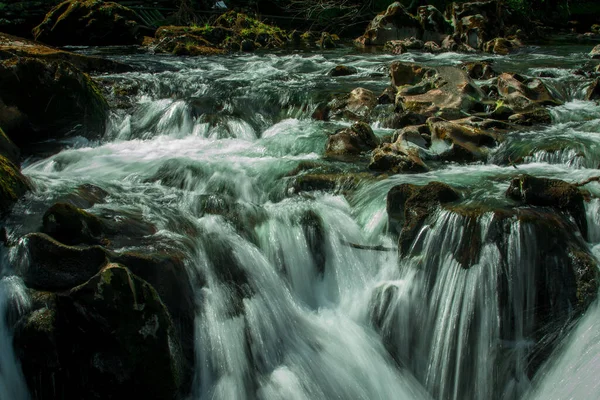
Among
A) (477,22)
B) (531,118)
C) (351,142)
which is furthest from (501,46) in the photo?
(351,142)

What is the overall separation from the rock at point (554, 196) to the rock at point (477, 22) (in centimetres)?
1420

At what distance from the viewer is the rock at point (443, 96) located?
899cm

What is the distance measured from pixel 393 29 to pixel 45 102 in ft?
48.9

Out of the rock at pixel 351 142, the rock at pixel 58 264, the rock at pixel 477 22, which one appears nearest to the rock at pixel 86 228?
the rock at pixel 58 264

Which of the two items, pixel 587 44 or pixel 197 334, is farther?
pixel 587 44

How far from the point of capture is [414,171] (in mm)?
6988

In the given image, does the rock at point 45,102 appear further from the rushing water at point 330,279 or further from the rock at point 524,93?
the rock at point 524,93

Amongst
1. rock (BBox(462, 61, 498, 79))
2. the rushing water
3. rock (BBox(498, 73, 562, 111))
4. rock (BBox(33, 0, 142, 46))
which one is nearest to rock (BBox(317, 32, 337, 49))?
rock (BBox(33, 0, 142, 46))

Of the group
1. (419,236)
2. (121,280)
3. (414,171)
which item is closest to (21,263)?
(121,280)

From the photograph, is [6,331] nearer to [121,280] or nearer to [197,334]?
[121,280]

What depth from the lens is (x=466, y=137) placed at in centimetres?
771

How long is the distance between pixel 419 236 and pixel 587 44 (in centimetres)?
1562

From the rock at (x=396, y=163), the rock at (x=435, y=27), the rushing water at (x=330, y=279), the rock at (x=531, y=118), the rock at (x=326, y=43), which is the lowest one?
the rushing water at (x=330, y=279)

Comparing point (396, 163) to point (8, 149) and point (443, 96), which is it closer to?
point (443, 96)
